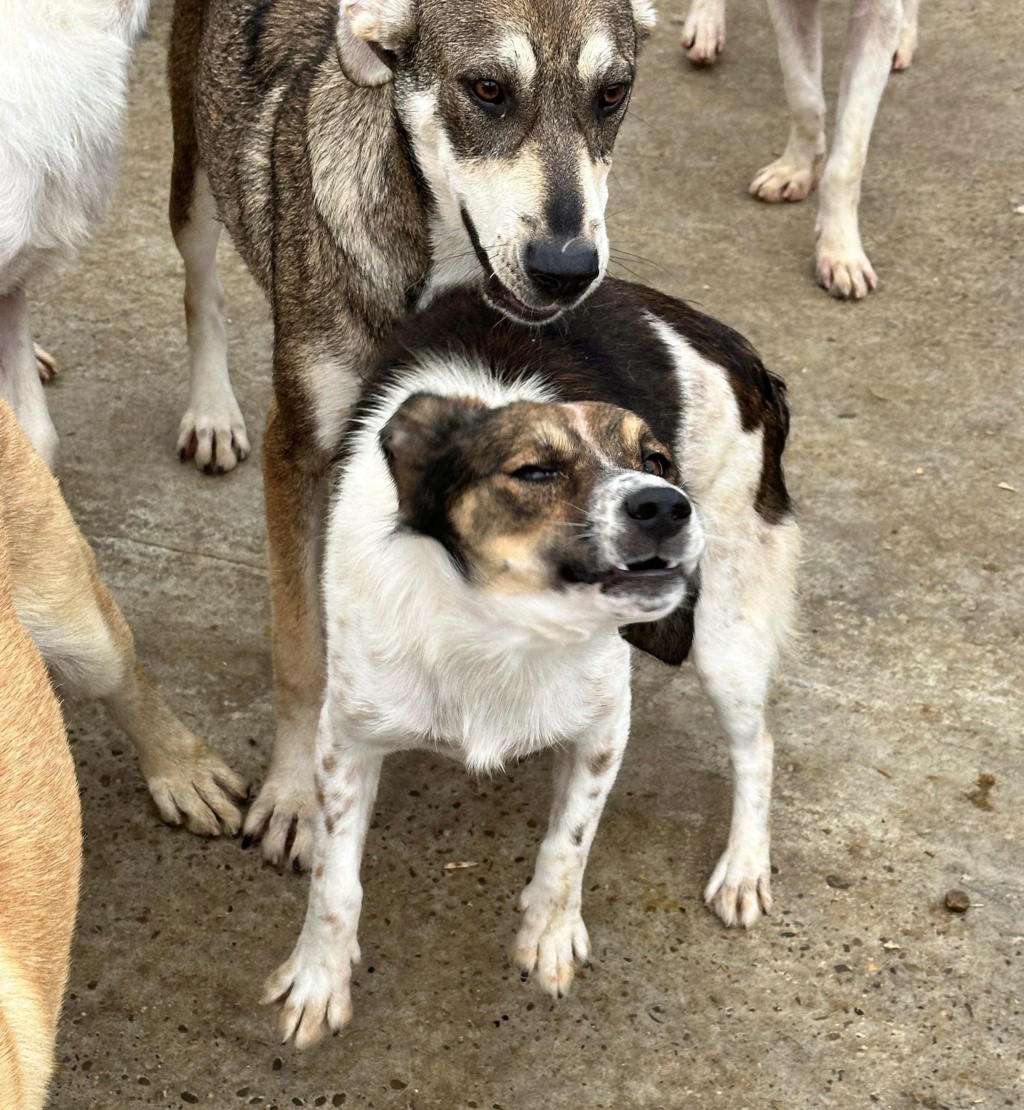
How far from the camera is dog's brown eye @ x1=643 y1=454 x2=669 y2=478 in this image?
8.07 feet

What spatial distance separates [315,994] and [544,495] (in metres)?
1.21

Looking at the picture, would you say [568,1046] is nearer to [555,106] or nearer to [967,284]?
[555,106]

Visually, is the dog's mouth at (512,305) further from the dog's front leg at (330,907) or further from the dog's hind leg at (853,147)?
the dog's hind leg at (853,147)

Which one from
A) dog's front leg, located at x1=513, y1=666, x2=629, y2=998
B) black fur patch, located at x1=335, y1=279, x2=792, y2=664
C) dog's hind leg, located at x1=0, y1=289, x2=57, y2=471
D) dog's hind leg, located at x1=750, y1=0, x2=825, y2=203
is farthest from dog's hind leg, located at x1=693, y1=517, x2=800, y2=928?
dog's hind leg, located at x1=750, y1=0, x2=825, y2=203

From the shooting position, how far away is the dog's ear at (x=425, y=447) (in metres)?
2.49

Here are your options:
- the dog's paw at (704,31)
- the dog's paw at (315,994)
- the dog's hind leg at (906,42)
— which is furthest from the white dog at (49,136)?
the dog's hind leg at (906,42)

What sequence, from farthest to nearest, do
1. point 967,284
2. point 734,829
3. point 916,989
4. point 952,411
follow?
point 967,284
point 952,411
point 734,829
point 916,989

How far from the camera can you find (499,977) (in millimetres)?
3066

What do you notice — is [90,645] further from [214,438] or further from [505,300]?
[214,438]

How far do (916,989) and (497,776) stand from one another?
1080 millimetres

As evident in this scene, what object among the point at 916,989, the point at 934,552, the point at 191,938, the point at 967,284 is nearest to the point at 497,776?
the point at 191,938

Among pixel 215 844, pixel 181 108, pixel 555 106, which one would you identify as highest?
pixel 555 106

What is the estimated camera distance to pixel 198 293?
424 centimetres

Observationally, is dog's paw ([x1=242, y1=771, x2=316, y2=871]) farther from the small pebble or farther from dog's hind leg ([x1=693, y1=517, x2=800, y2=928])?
the small pebble
